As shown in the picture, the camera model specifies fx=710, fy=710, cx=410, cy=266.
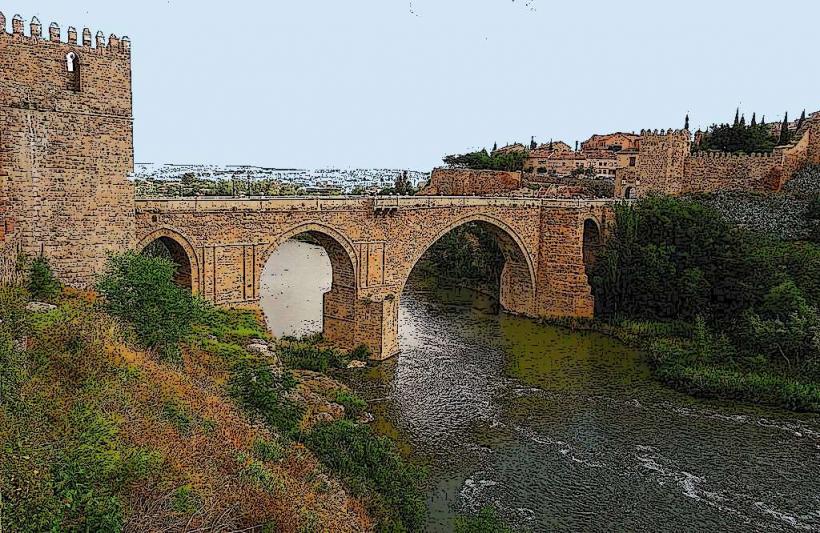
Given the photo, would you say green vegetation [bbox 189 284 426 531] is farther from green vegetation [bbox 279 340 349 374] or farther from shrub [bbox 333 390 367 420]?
green vegetation [bbox 279 340 349 374]

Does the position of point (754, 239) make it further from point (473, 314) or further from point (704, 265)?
point (473, 314)

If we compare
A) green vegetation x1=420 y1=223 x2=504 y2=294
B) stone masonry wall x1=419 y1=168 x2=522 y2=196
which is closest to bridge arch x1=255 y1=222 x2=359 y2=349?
green vegetation x1=420 y1=223 x2=504 y2=294

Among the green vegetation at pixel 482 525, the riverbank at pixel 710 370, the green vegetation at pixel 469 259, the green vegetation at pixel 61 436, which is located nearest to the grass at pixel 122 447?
the green vegetation at pixel 61 436

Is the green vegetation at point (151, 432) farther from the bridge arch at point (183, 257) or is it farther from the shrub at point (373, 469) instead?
the bridge arch at point (183, 257)

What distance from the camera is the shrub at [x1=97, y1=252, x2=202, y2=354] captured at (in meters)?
11.2

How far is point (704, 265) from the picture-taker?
2319 cm

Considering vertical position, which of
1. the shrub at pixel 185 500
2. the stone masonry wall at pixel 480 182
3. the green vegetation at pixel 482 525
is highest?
the stone masonry wall at pixel 480 182

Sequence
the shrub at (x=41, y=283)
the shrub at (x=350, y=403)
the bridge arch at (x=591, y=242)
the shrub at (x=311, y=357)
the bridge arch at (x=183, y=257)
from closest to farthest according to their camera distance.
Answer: the shrub at (x=41, y=283)
the shrub at (x=350, y=403)
the bridge arch at (x=183, y=257)
the shrub at (x=311, y=357)
the bridge arch at (x=591, y=242)

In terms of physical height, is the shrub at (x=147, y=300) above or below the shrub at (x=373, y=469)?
above

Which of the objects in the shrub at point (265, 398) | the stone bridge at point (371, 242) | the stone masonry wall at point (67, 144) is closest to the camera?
the shrub at point (265, 398)

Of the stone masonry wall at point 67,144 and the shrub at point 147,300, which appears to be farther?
the stone masonry wall at point 67,144

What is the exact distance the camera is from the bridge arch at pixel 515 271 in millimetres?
24656

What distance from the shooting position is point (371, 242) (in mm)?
20031

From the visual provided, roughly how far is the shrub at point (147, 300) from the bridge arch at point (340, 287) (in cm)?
Result: 656
